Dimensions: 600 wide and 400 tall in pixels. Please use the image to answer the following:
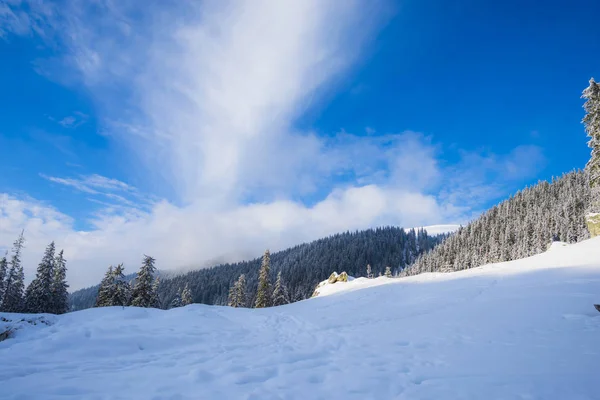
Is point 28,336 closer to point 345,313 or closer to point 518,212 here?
point 345,313

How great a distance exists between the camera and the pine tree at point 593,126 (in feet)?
74.0

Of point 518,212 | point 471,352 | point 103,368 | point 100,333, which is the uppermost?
point 518,212

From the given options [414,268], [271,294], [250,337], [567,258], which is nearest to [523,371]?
[250,337]

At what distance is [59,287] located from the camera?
35.6 m

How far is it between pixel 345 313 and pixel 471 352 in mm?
9774

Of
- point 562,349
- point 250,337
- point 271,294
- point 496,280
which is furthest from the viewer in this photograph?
point 271,294

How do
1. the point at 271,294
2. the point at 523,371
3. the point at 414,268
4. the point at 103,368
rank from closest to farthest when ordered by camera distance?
1. the point at 523,371
2. the point at 103,368
3. the point at 271,294
4. the point at 414,268

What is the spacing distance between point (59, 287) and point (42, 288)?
7.28 feet

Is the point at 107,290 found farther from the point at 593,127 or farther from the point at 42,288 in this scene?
the point at 593,127

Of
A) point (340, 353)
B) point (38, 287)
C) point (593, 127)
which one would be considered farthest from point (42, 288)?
point (593, 127)

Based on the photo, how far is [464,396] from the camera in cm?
441

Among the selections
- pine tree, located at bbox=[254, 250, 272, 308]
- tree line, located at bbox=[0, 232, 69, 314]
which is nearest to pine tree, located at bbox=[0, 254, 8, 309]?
tree line, located at bbox=[0, 232, 69, 314]

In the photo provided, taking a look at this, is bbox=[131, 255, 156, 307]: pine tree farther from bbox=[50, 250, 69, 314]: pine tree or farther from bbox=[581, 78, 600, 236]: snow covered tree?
bbox=[581, 78, 600, 236]: snow covered tree

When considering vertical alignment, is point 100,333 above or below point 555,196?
below
